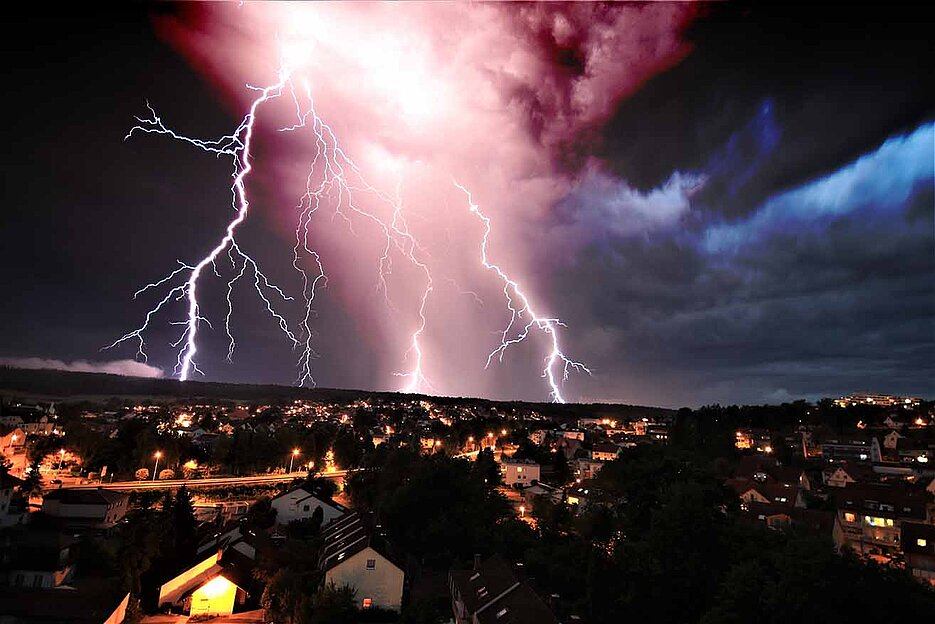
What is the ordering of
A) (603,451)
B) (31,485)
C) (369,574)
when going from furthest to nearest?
(603,451) < (31,485) < (369,574)

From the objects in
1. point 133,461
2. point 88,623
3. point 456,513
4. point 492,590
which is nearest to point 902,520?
point 456,513

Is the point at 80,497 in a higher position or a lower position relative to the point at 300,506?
higher

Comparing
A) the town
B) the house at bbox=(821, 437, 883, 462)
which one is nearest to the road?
the town

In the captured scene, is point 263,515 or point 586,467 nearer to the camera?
point 263,515

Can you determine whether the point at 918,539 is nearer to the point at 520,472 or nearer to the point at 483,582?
the point at 483,582

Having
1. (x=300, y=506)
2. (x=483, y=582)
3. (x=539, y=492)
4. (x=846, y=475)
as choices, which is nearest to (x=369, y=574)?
(x=483, y=582)

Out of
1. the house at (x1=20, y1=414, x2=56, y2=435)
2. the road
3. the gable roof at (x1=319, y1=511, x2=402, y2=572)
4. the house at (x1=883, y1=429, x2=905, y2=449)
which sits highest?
the house at (x1=883, y1=429, x2=905, y2=449)

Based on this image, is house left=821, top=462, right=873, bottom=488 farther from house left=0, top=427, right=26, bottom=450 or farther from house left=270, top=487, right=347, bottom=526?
house left=0, top=427, right=26, bottom=450
